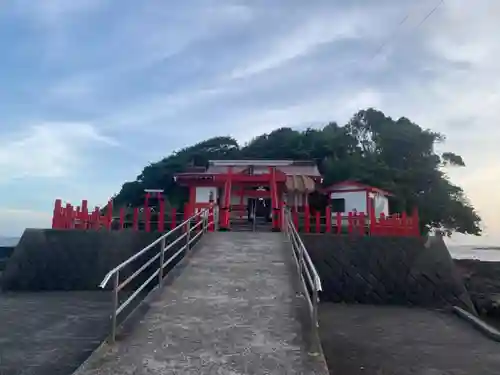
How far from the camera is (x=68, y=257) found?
1303 centimetres

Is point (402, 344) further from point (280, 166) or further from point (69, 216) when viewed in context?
point (280, 166)

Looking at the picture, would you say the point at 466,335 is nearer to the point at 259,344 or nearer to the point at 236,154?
the point at 259,344

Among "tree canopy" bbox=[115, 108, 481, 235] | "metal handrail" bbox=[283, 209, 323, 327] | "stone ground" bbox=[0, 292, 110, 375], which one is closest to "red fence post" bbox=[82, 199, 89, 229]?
"stone ground" bbox=[0, 292, 110, 375]

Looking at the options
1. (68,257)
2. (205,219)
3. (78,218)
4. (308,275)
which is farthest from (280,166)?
(308,275)

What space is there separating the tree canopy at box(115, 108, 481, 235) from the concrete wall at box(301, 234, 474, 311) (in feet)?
43.4

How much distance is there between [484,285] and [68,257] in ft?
57.2

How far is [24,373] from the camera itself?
5.71 m

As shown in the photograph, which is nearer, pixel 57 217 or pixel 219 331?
pixel 219 331

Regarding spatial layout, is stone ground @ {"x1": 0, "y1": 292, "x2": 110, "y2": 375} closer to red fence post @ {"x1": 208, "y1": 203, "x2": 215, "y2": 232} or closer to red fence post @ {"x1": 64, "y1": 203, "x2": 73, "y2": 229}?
red fence post @ {"x1": 64, "y1": 203, "x2": 73, "y2": 229}

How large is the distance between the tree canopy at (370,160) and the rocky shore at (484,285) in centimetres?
257

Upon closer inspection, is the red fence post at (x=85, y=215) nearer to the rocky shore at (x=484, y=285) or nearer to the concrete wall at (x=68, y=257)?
the concrete wall at (x=68, y=257)

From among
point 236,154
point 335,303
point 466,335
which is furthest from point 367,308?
point 236,154

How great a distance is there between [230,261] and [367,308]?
406 centimetres

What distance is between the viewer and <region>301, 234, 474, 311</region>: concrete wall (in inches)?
470
